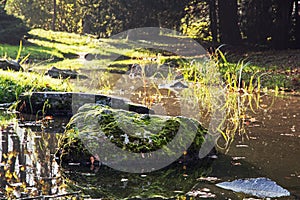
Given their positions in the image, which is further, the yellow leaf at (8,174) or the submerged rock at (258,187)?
the yellow leaf at (8,174)

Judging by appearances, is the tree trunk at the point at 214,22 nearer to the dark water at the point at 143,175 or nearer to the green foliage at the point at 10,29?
the green foliage at the point at 10,29

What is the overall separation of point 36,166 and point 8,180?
0.63 meters

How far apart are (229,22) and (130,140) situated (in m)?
18.4

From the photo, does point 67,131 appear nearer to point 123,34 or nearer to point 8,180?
point 8,180

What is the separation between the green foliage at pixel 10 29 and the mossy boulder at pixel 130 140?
830 inches

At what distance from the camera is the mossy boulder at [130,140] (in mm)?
7051

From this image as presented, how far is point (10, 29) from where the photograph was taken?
1098 inches

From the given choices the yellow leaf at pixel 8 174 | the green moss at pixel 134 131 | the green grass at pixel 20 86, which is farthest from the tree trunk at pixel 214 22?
the yellow leaf at pixel 8 174

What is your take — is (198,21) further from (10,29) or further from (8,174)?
(8,174)

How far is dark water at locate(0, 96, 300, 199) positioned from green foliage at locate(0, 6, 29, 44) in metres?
19.7

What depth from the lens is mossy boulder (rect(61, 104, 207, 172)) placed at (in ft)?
23.1

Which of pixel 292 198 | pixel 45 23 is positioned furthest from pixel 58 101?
pixel 45 23

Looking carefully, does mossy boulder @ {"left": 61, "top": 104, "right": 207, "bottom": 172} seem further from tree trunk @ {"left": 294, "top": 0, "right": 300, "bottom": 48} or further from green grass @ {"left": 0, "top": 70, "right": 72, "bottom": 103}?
tree trunk @ {"left": 294, "top": 0, "right": 300, "bottom": 48}

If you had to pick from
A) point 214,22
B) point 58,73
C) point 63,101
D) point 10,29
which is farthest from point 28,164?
point 10,29
